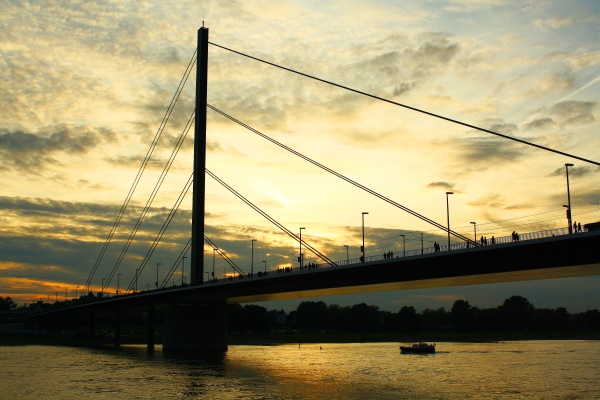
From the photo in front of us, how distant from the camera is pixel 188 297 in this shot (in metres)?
70.2

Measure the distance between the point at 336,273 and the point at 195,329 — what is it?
26.3 m

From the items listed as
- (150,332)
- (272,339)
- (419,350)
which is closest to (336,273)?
(419,350)

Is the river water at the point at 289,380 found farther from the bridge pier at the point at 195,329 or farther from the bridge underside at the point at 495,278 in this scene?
the bridge pier at the point at 195,329

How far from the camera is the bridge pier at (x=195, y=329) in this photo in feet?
231

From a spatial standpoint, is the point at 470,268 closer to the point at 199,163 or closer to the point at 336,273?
the point at 336,273

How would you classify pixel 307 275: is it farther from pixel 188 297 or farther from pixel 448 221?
pixel 188 297

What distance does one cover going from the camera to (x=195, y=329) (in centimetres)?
7306

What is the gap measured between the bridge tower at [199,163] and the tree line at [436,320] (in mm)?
95049

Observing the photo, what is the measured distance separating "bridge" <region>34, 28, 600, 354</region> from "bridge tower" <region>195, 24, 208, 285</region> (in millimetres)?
95

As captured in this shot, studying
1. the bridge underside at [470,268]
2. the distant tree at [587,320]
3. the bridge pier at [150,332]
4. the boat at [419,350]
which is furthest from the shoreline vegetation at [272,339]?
the bridge underside at [470,268]

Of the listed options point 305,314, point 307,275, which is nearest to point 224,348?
point 307,275

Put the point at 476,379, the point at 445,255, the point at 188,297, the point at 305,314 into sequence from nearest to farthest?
1. the point at 445,255
2. the point at 476,379
3. the point at 188,297
4. the point at 305,314

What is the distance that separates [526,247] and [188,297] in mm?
41516

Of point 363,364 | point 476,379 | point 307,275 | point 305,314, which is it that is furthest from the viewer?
point 305,314
